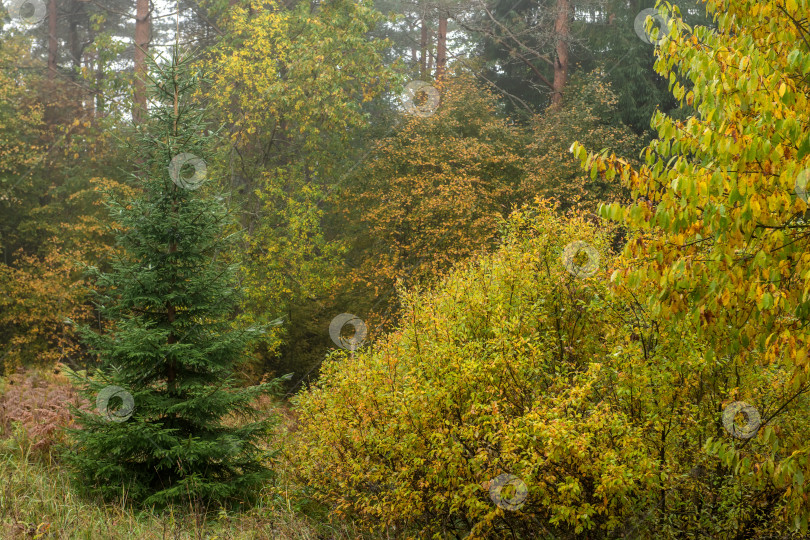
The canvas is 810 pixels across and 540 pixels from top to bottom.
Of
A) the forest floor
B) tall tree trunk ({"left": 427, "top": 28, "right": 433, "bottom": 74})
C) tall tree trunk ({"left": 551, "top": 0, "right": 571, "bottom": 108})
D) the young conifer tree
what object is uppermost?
tall tree trunk ({"left": 427, "top": 28, "right": 433, "bottom": 74})

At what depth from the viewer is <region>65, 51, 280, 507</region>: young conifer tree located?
7707mm

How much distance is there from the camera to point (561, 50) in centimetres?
2283

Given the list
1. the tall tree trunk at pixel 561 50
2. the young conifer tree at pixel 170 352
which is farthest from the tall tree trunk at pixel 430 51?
the young conifer tree at pixel 170 352

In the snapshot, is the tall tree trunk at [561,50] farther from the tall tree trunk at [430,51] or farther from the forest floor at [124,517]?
the forest floor at [124,517]

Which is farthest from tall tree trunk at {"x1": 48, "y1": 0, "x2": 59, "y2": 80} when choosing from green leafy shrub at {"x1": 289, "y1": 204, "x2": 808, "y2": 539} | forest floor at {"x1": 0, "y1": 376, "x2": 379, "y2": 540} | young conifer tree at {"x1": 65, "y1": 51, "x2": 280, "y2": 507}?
green leafy shrub at {"x1": 289, "y1": 204, "x2": 808, "y2": 539}

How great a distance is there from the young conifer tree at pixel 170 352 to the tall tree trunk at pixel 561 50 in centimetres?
1624

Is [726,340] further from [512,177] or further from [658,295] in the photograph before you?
[512,177]

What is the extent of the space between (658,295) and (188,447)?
18.0 feet

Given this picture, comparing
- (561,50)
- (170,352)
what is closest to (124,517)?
(170,352)

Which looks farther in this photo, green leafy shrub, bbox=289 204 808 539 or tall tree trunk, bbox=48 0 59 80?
tall tree trunk, bbox=48 0 59 80

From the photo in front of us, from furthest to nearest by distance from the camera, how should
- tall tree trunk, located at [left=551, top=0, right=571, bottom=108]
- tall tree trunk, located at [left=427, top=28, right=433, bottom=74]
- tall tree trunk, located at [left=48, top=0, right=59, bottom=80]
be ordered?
tall tree trunk, located at [left=427, top=28, right=433, bottom=74], tall tree trunk, located at [left=48, top=0, right=59, bottom=80], tall tree trunk, located at [left=551, top=0, right=571, bottom=108]

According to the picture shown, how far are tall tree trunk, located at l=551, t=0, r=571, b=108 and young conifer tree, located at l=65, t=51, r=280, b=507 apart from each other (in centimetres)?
1624

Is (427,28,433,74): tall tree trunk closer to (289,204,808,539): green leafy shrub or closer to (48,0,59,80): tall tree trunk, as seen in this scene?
(48,0,59,80): tall tree trunk

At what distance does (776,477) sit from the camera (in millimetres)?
4184
